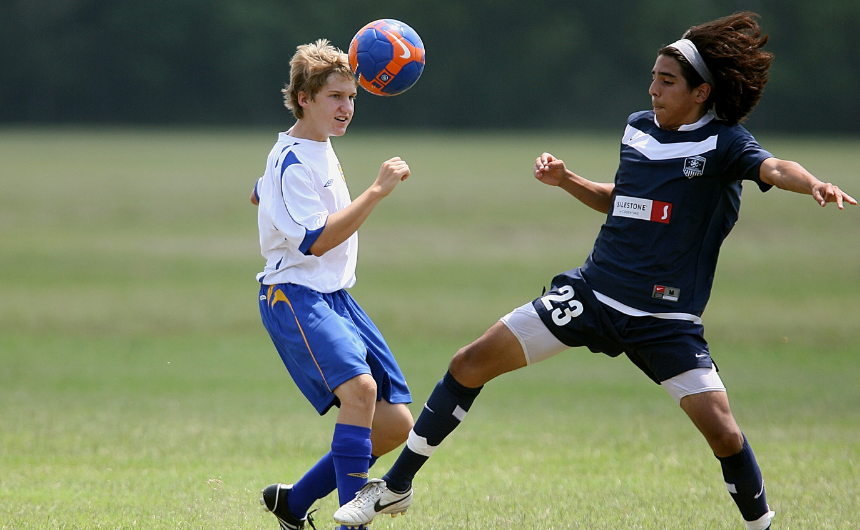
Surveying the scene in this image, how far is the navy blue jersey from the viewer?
13.8 ft

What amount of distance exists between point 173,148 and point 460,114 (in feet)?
72.4

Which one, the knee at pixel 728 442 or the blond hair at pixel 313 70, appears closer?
the knee at pixel 728 442

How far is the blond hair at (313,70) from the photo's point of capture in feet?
14.5

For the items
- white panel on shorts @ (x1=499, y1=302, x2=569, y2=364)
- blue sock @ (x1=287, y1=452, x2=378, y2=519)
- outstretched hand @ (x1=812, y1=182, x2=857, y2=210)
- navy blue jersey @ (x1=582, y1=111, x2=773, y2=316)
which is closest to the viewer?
outstretched hand @ (x1=812, y1=182, x2=857, y2=210)

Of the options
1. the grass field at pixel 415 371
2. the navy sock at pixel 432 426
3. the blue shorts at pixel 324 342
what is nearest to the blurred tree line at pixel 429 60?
the grass field at pixel 415 371

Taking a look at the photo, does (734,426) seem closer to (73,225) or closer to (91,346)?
(91,346)

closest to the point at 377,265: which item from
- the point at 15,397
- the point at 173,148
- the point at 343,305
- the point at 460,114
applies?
the point at 15,397

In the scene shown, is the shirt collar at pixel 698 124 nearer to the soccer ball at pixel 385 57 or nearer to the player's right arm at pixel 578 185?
the player's right arm at pixel 578 185

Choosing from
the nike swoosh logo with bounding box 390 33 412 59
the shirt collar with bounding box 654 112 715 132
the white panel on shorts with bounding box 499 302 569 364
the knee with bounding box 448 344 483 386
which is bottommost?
A: the knee with bounding box 448 344 483 386

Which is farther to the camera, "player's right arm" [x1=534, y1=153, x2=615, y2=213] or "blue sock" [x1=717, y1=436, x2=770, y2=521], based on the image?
"player's right arm" [x1=534, y1=153, x2=615, y2=213]

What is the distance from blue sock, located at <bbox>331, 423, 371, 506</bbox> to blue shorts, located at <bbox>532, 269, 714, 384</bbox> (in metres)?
0.92

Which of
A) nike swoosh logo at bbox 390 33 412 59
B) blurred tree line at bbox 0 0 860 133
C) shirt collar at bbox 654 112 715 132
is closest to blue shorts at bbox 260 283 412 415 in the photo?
nike swoosh logo at bbox 390 33 412 59

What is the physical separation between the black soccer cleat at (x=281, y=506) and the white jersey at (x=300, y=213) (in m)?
0.95

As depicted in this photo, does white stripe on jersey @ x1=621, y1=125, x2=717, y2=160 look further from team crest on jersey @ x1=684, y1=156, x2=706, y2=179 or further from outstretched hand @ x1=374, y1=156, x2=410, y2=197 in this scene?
outstretched hand @ x1=374, y1=156, x2=410, y2=197
